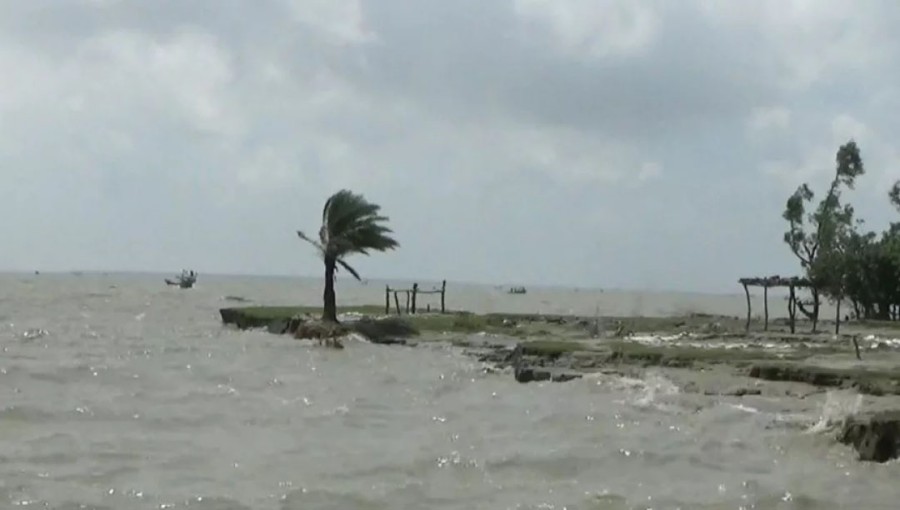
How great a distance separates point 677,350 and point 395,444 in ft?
46.1

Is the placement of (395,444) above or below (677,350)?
below

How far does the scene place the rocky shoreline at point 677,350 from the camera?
21188 millimetres

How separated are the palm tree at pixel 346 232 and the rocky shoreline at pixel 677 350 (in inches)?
96.6

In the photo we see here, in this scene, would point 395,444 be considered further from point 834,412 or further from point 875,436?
point 834,412

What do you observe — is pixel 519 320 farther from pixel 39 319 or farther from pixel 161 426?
pixel 161 426

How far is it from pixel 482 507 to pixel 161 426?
682cm

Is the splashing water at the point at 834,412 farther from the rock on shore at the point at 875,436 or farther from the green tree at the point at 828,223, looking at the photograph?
the green tree at the point at 828,223

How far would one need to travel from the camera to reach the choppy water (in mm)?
12398

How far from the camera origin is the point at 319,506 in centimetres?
1171

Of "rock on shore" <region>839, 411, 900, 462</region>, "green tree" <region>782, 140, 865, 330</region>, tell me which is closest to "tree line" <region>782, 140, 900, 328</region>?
"green tree" <region>782, 140, 865, 330</region>

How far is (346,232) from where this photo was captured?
4078cm

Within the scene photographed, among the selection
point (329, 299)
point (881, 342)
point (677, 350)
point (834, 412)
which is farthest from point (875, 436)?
point (329, 299)

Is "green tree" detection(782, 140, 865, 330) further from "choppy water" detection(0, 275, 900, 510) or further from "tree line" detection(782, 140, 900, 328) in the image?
"choppy water" detection(0, 275, 900, 510)

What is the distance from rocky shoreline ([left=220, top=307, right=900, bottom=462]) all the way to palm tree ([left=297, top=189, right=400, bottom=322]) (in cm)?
245
